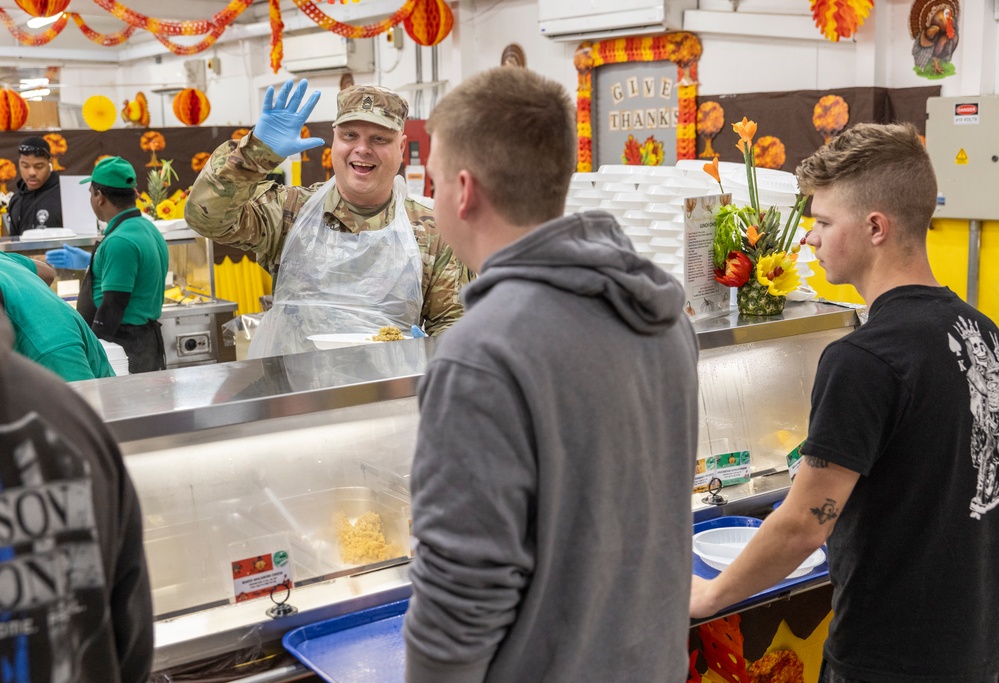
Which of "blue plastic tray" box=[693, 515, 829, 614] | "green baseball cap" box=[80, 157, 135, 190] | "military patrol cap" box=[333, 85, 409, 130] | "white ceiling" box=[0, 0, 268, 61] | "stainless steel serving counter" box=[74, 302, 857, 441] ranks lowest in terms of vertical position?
"blue plastic tray" box=[693, 515, 829, 614]

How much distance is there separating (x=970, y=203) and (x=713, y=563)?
4810mm

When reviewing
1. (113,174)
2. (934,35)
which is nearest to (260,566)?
(113,174)

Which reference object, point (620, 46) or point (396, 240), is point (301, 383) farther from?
point (620, 46)

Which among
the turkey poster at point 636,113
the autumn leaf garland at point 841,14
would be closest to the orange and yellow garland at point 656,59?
the turkey poster at point 636,113

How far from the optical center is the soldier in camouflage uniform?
9.87ft

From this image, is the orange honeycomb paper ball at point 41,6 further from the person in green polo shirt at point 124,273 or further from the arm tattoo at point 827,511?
the arm tattoo at point 827,511

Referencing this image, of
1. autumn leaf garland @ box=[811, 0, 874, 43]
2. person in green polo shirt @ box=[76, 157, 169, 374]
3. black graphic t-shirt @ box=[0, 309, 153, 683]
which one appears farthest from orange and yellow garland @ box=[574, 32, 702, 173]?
black graphic t-shirt @ box=[0, 309, 153, 683]

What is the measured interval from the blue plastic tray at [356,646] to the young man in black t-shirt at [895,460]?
62 centimetres

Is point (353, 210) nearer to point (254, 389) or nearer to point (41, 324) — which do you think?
point (41, 324)

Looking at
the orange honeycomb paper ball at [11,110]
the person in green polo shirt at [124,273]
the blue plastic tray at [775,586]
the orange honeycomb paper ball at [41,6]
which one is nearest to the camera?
the blue plastic tray at [775,586]

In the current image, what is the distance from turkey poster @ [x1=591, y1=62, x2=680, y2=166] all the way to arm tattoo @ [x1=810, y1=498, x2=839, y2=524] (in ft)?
23.6

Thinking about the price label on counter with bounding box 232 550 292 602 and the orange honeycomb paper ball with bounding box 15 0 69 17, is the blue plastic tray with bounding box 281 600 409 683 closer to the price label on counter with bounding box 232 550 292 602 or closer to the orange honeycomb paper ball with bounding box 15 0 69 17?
the price label on counter with bounding box 232 550 292 602

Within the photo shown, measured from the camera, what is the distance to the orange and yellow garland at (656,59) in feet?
28.0

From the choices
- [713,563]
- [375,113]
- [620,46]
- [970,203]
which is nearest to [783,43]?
[620,46]
